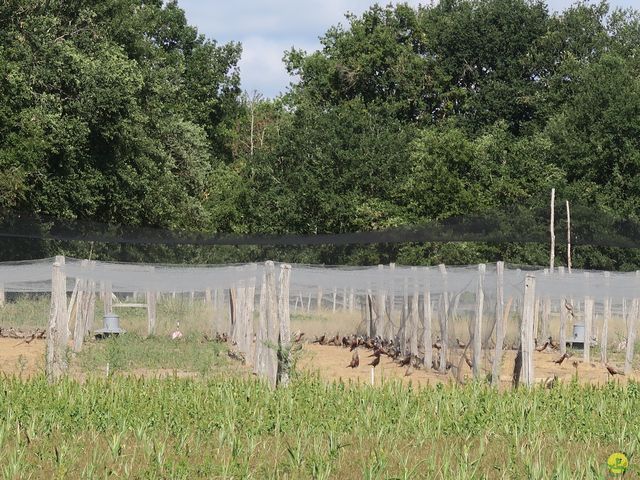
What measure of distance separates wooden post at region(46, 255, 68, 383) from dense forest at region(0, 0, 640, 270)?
60.5ft

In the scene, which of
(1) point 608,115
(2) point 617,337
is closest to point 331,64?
(1) point 608,115

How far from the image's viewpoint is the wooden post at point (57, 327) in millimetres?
15612

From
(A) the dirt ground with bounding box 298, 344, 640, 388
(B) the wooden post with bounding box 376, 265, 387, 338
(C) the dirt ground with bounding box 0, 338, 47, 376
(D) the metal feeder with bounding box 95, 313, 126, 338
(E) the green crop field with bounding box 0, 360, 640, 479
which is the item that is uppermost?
(E) the green crop field with bounding box 0, 360, 640, 479

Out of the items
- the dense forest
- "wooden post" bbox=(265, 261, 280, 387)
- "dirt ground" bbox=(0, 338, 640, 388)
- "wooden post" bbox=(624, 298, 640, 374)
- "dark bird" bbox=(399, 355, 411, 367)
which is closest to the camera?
"wooden post" bbox=(265, 261, 280, 387)

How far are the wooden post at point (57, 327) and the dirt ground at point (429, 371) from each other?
11.9 ft

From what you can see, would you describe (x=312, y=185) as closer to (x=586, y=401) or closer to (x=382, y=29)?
(x=382, y=29)

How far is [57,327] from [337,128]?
33.9 meters

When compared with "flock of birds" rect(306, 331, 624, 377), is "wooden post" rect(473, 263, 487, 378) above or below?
above

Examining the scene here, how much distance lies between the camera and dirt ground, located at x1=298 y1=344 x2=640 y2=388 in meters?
19.0

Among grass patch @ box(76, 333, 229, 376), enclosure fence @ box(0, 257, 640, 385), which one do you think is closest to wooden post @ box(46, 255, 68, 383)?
enclosure fence @ box(0, 257, 640, 385)

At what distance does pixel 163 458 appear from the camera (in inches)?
324

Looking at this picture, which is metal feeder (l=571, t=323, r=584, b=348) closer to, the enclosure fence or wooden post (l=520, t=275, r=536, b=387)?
the enclosure fence

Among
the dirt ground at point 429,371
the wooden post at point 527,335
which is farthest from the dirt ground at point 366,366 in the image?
the wooden post at point 527,335

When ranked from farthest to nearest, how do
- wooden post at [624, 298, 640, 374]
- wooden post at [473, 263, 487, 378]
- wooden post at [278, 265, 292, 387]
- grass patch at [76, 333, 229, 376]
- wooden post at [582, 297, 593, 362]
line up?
wooden post at [582, 297, 593, 362] < wooden post at [624, 298, 640, 374] < grass patch at [76, 333, 229, 376] < wooden post at [473, 263, 487, 378] < wooden post at [278, 265, 292, 387]
